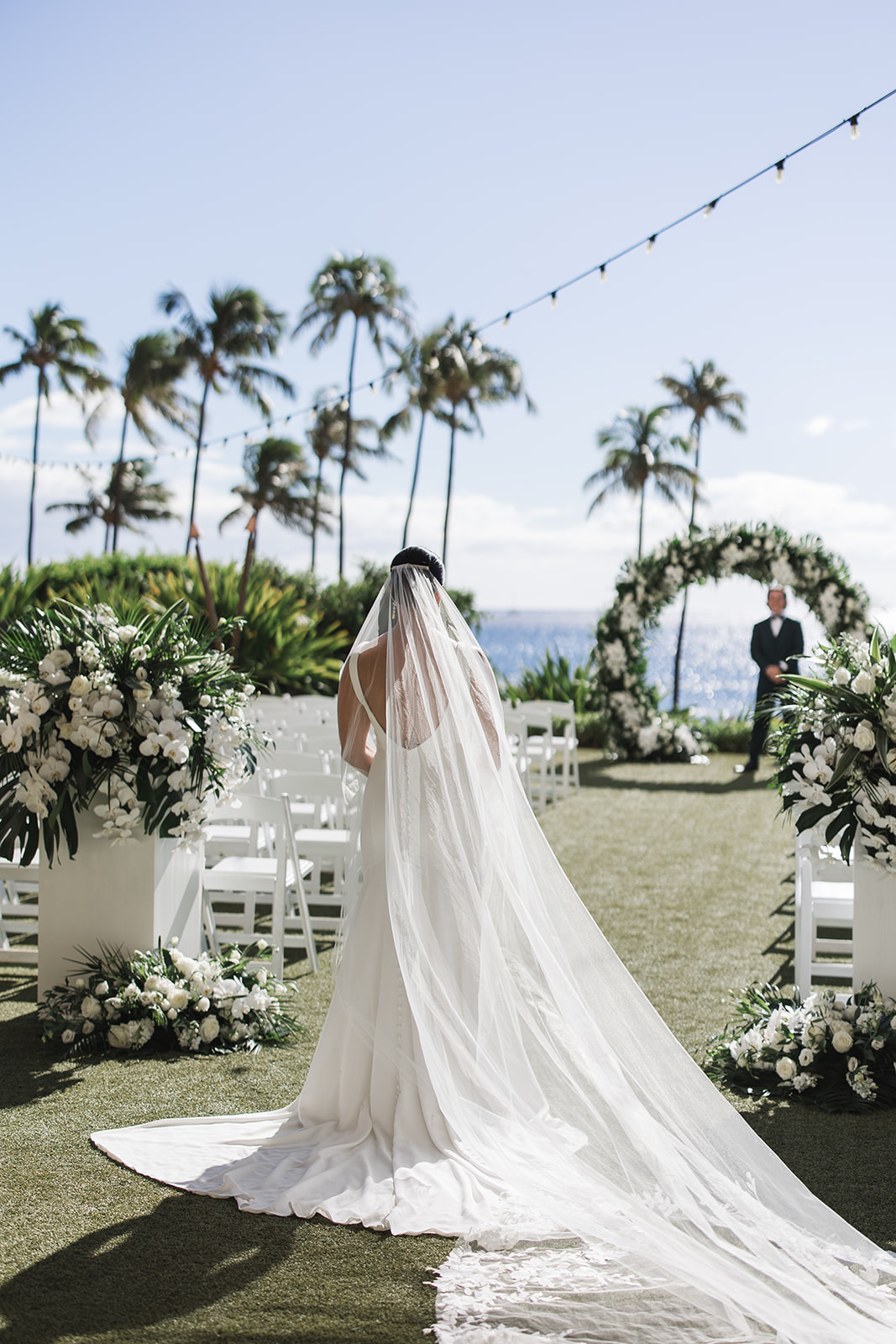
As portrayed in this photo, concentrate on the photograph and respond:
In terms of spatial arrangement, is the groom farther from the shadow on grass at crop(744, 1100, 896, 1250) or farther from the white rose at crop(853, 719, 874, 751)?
the shadow on grass at crop(744, 1100, 896, 1250)

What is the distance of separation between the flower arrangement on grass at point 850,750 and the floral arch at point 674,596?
10223 mm

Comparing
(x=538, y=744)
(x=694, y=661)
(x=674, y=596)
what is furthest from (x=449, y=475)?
(x=694, y=661)

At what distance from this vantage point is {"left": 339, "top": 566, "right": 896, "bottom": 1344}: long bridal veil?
2.59 m

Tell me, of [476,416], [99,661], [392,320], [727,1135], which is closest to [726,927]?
[727,1135]

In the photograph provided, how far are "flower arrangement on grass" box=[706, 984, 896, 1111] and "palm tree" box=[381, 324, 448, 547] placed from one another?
88.6ft

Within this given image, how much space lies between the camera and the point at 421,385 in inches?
1276

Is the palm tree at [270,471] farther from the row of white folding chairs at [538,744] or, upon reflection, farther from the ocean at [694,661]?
the ocean at [694,661]

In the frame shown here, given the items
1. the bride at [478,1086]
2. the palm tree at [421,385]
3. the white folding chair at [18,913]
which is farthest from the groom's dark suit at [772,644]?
the palm tree at [421,385]

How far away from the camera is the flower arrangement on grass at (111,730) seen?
4.77m

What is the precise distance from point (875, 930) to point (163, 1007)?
2.98 meters

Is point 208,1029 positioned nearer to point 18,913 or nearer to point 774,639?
point 18,913

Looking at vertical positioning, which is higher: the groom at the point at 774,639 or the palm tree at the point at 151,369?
the palm tree at the point at 151,369

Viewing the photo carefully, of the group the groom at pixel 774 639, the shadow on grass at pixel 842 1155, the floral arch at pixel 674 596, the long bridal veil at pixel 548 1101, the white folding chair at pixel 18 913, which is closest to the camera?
the long bridal veil at pixel 548 1101

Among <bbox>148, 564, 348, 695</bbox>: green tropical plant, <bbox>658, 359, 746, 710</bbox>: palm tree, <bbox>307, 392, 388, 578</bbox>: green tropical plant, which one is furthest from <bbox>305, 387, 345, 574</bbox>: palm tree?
<bbox>148, 564, 348, 695</bbox>: green tropical plant
